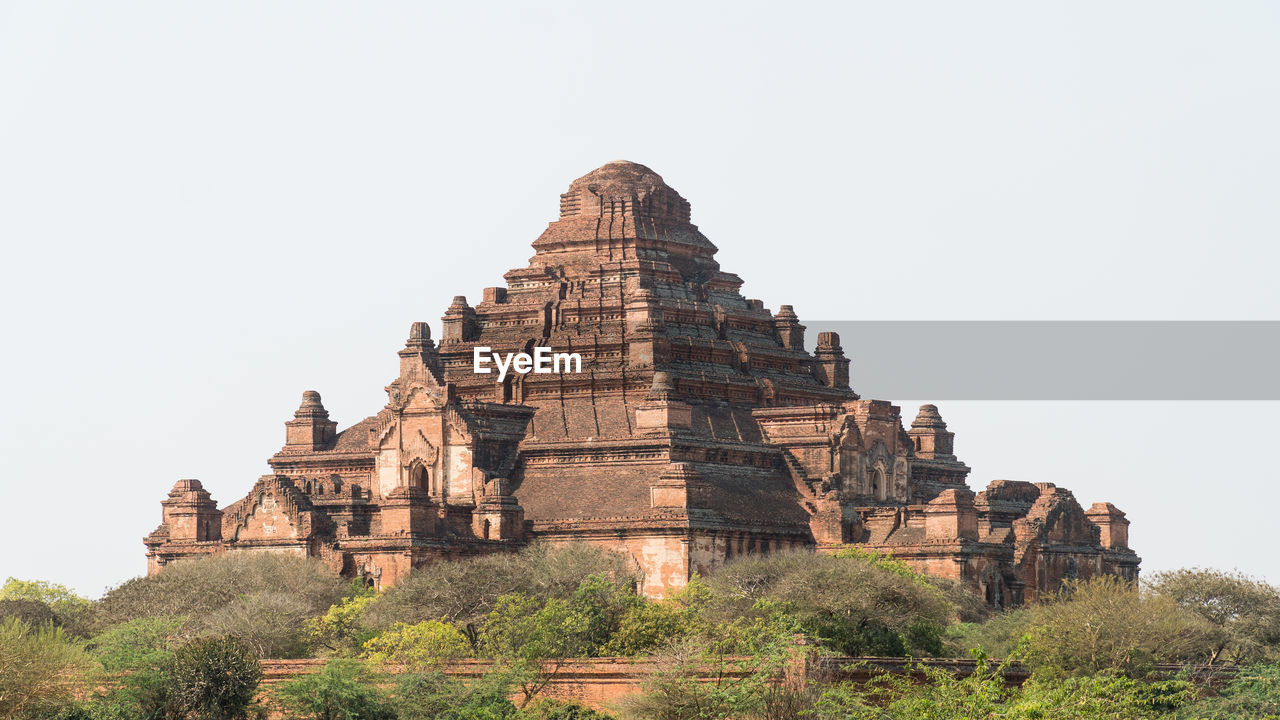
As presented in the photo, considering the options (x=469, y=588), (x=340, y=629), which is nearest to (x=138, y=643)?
(x=340, y=629)

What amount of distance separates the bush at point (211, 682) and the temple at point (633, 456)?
20.0m

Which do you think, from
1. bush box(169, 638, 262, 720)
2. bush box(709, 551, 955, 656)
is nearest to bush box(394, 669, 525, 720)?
bush box(169, 638, 262, 720)

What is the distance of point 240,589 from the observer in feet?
287

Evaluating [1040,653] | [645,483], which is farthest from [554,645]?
[645,483]

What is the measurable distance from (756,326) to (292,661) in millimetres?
34741

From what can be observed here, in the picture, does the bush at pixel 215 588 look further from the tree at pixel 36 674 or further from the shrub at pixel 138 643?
the tree at pixel 36 674

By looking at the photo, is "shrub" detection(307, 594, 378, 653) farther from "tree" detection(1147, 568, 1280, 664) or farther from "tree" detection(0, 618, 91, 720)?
"tree" detection(1147, 568, 1280, 664)

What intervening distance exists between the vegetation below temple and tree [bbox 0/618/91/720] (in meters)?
0.07

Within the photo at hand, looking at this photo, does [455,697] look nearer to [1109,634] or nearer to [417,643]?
[417,643]

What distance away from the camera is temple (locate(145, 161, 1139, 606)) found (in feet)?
308

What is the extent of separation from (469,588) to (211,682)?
14708mm

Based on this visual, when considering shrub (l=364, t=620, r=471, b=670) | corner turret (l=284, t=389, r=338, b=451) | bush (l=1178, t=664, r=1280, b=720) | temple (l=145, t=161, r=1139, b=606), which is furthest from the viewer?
corner turret (l=284, t=389, r=338, b=451)

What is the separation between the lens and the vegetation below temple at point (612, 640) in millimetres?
68125

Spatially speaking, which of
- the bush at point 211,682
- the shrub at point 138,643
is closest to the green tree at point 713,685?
the bush at point 211,682
